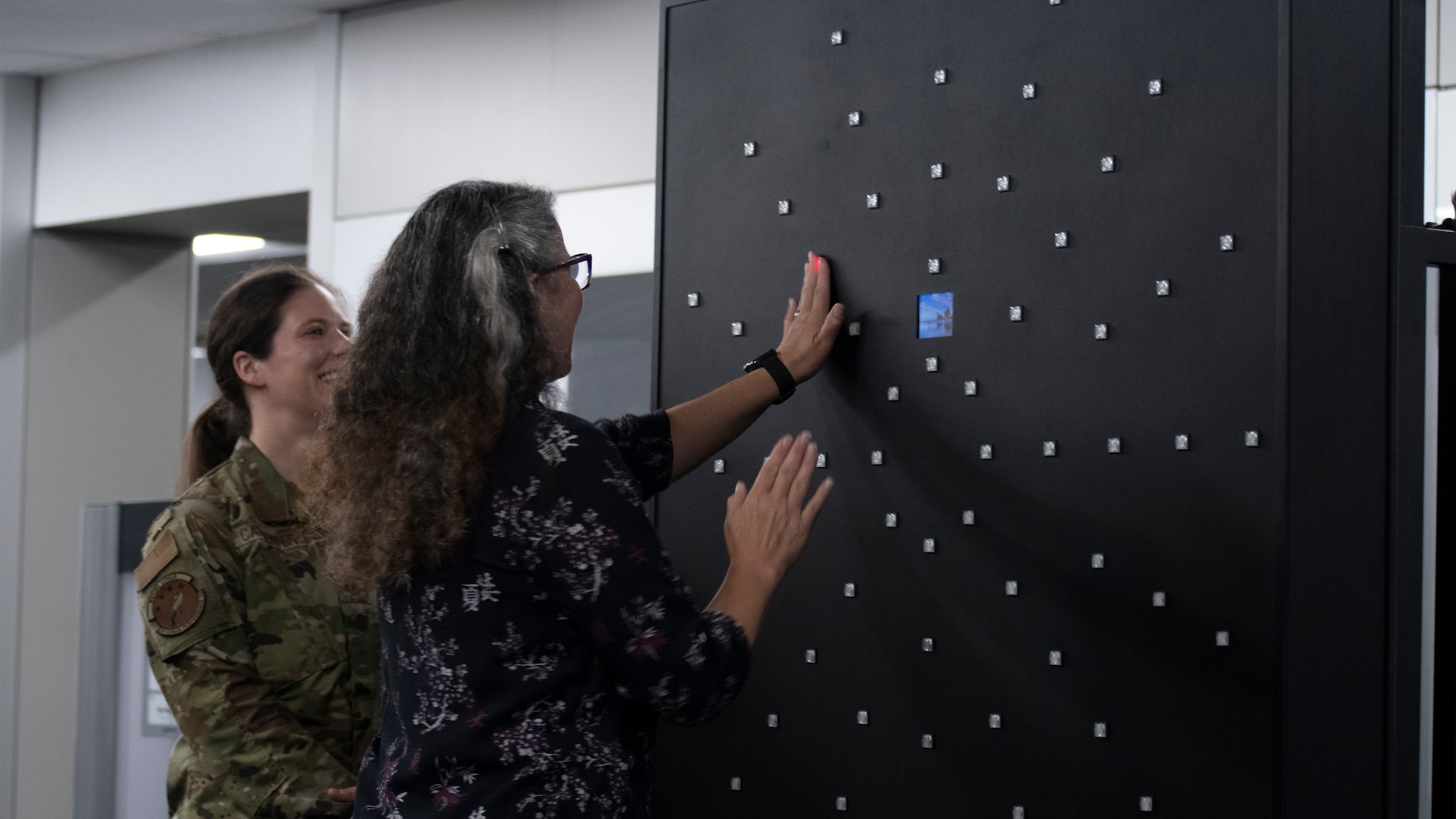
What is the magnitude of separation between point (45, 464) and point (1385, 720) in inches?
247

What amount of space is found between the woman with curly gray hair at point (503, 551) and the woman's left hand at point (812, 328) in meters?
0.27

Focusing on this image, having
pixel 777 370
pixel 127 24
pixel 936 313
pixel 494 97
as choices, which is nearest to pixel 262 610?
pixel 777 370

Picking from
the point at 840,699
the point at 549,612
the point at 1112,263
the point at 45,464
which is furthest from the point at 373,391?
the point at 45,464

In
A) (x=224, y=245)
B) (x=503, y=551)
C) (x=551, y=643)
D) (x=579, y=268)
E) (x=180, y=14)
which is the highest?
(x=180, y=14)

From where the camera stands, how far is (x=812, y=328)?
1973 mm

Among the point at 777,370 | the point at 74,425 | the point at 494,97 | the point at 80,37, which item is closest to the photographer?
the point at 777,370

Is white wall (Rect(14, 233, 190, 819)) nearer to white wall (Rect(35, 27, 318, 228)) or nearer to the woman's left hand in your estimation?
white wall (Rect(35, 27, 318, 228))

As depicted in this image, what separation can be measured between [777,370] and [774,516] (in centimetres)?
31

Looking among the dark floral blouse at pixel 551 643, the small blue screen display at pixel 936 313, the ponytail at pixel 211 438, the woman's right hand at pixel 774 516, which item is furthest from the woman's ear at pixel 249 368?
the small blue screen display at pixel 936 313

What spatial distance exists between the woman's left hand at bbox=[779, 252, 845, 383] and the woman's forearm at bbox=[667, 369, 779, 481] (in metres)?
0.05

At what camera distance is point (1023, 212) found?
→ 5.98 feet

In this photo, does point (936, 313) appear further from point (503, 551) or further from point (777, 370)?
point (503, 551)

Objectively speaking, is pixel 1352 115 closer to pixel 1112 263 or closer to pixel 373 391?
pixel 1112 263

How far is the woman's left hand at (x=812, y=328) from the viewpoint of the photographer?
196cm
